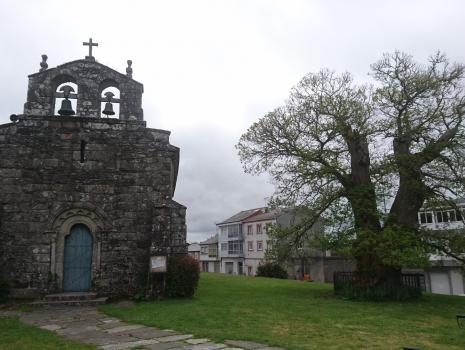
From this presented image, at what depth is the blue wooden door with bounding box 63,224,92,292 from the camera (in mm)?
13641

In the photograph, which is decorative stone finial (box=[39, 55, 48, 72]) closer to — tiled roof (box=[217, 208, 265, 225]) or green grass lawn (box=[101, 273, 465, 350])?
green grass lawn (box=[101, 273, 465, 350])

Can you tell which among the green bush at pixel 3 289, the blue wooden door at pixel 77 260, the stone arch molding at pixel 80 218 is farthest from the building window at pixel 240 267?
the green bush at pixel 3 289

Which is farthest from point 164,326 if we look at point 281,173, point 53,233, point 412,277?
point 412,277

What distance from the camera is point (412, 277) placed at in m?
16.2

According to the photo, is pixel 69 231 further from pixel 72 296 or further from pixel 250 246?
pixel 250 246

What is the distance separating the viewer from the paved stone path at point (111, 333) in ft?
23.2

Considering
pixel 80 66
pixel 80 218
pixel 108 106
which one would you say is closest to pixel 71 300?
pixel 80 218

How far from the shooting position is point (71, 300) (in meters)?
12.7

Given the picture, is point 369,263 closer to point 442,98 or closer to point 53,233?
point 442,98

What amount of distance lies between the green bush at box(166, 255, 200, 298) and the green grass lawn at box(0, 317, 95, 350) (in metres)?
4.87

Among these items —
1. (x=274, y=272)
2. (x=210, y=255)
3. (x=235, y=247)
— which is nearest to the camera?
(x=274, y=272)

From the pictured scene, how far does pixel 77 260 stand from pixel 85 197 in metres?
2.16

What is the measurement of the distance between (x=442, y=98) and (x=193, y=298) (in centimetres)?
1178

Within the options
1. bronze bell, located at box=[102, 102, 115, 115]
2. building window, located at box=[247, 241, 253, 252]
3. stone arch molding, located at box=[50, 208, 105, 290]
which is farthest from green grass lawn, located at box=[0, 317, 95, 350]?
building window, located at box=[247, 241, 253, 252]
